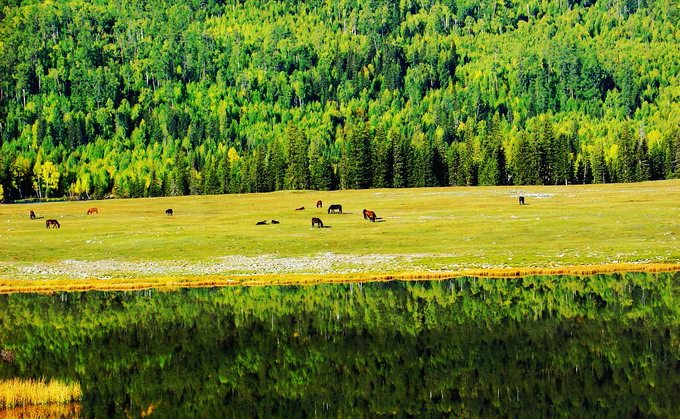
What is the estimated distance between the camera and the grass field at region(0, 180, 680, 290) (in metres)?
50.7

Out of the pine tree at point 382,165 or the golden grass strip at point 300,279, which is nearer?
the golden grass strip at point 300,279

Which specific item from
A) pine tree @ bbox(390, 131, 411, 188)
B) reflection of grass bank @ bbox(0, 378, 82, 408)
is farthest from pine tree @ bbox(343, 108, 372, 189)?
reflection of grass bank @ bbox(0, 378, 82, 408)

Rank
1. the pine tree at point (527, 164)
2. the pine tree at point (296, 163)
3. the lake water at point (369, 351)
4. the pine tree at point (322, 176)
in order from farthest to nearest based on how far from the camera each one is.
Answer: the pine tree at point (296, 163) < the pine tree at point (322, 176) < the pine tree at point (527, 164) < the lake water at point (369, 351)

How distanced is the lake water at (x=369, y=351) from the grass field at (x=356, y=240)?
35.1 ft

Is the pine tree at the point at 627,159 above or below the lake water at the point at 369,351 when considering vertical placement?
above

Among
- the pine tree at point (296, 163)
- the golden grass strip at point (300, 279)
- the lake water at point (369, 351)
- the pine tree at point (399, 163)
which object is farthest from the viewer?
the pine tree at point (296, 163)

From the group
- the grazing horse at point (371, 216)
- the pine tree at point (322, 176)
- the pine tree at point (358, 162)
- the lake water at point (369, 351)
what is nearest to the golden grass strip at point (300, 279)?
the lake water at point (369, 351)

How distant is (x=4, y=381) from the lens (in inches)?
864

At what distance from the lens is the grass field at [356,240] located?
50656mm

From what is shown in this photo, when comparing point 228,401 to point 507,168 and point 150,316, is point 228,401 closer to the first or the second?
point 150,316

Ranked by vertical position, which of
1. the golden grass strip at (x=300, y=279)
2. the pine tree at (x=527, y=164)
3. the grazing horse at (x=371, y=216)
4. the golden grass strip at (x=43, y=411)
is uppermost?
the pine tree at (x=527, y=164)

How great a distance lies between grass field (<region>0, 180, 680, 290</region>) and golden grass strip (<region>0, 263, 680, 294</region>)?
1.67 m

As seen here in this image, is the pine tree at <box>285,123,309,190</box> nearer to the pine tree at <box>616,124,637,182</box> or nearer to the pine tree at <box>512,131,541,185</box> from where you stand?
the pine tree at <box>512,131,541,185</box>

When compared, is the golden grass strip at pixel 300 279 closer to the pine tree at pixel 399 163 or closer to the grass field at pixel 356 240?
the grass field at pixel 356 240
